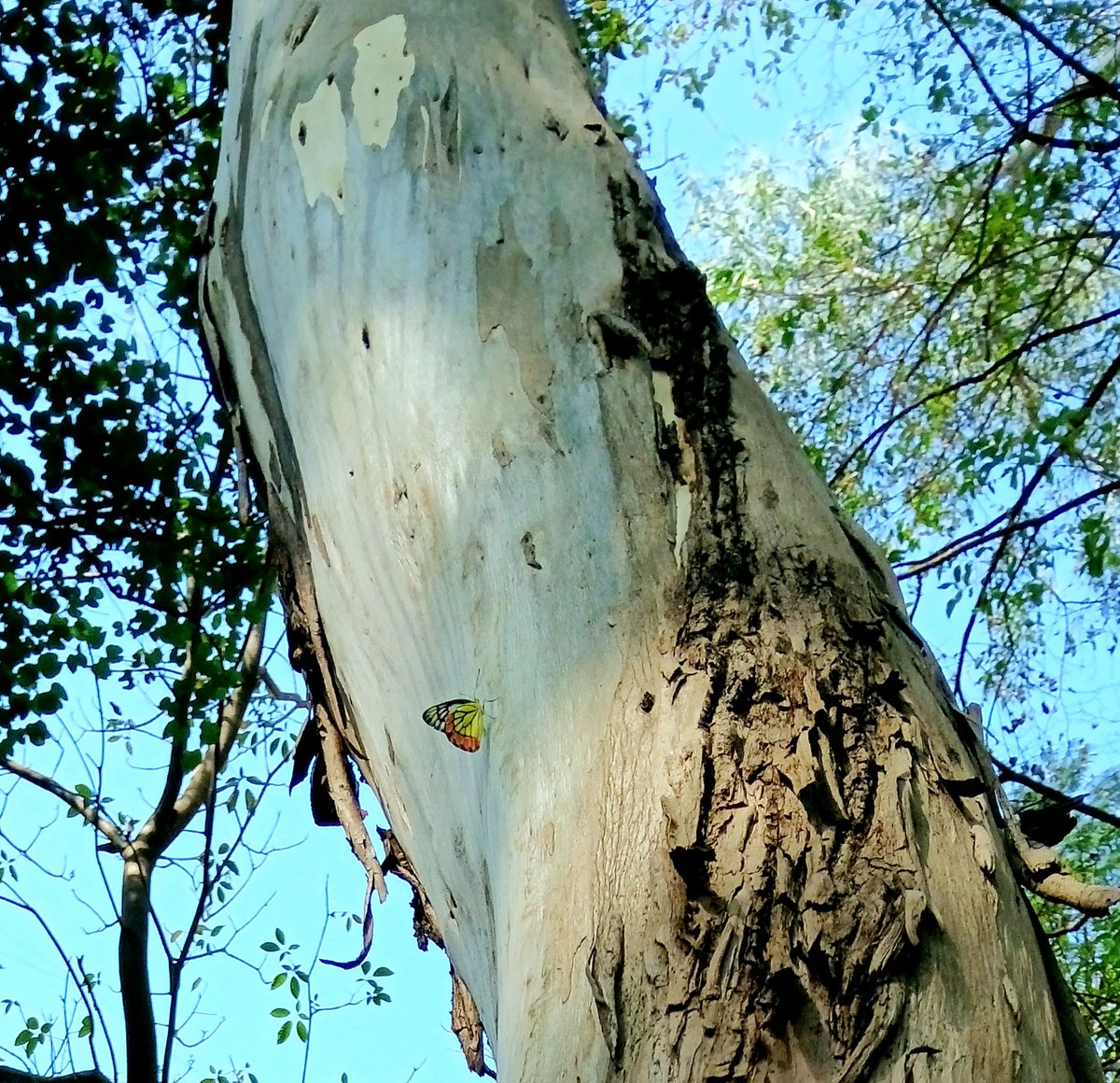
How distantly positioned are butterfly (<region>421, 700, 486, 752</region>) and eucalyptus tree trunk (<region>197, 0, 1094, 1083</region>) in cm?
2

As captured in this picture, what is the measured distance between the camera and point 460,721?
3.10 feet

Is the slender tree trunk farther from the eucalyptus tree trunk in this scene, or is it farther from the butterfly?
the butterfly

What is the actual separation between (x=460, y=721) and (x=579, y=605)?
0.15 meters

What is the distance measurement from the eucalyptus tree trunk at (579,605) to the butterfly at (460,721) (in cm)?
2

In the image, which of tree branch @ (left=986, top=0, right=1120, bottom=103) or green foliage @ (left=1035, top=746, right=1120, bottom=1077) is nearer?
tree branch @ (left=986, top=0, right=1120, bottom=103)

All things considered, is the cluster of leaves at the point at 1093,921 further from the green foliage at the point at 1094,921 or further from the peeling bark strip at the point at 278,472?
the peeling bark strip at the point at 278,472

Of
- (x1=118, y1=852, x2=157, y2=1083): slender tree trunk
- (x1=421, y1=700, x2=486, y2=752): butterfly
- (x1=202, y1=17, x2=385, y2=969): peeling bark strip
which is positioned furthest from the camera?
(x1=118, y1=852, x2=157, y2=1083): slender tree trunk

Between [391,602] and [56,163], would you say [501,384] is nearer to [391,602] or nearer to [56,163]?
[391,602]

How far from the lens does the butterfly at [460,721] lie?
0.93m

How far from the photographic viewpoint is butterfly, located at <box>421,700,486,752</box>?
0.93 m

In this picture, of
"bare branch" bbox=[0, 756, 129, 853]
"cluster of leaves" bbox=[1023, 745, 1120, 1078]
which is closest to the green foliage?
"cluster of leaves" bbox=[1023, 745, 1120, 1078]

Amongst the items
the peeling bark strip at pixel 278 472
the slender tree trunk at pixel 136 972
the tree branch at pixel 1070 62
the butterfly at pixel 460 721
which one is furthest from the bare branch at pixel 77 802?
the tree branch at pixel 1070 62

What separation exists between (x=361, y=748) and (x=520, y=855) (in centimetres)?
52

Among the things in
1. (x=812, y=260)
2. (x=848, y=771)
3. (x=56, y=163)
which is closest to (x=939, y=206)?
(x=812, y=260)
